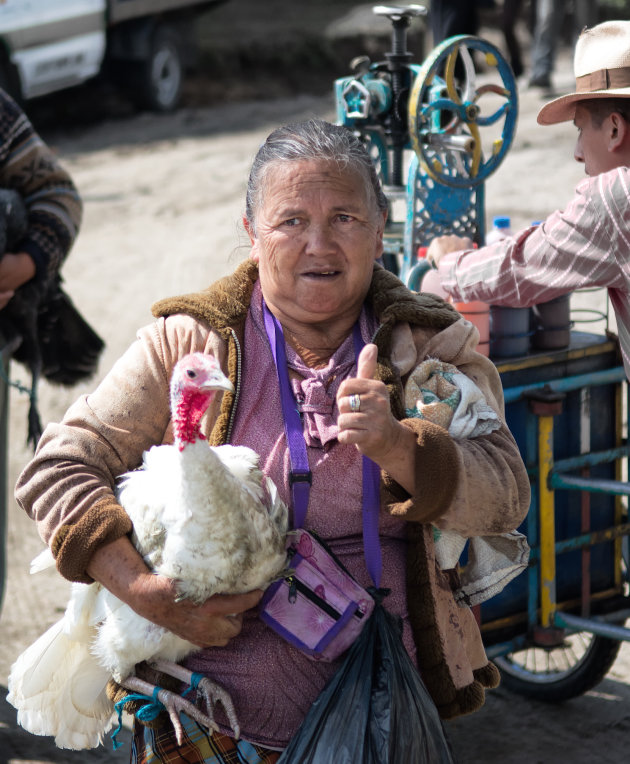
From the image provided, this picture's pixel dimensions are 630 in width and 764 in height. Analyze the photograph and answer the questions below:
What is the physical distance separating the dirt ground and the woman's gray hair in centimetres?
30

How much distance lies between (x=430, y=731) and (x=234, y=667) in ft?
1.35

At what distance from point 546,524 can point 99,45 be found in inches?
398

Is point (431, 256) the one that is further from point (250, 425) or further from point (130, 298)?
point (130, 298)

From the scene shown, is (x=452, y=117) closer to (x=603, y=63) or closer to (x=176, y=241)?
(x=603, y=63)

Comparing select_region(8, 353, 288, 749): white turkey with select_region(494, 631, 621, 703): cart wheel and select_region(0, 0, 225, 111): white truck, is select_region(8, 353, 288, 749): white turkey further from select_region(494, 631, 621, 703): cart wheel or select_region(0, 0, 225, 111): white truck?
select_region(0, 0, 225, 111): white truck

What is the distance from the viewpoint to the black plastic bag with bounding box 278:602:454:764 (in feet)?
A: 6.43

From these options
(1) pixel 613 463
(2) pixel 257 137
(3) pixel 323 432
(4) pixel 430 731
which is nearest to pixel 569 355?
(1) pixel 613 463

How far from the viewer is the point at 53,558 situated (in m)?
2.15

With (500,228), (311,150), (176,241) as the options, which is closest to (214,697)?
(311,150)

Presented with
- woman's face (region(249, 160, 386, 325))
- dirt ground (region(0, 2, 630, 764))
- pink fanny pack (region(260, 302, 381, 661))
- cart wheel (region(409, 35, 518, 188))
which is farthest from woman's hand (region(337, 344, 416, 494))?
cart wheel (region(409, 35, 518, 188))

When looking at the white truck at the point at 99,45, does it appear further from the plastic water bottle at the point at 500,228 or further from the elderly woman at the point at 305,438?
the elderly woman at the point at 305,438

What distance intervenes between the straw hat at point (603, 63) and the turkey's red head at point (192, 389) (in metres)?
1.31

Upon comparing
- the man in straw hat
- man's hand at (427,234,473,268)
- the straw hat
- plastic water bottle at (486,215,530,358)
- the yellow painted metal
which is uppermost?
the straw hat

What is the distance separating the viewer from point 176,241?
8383mm
